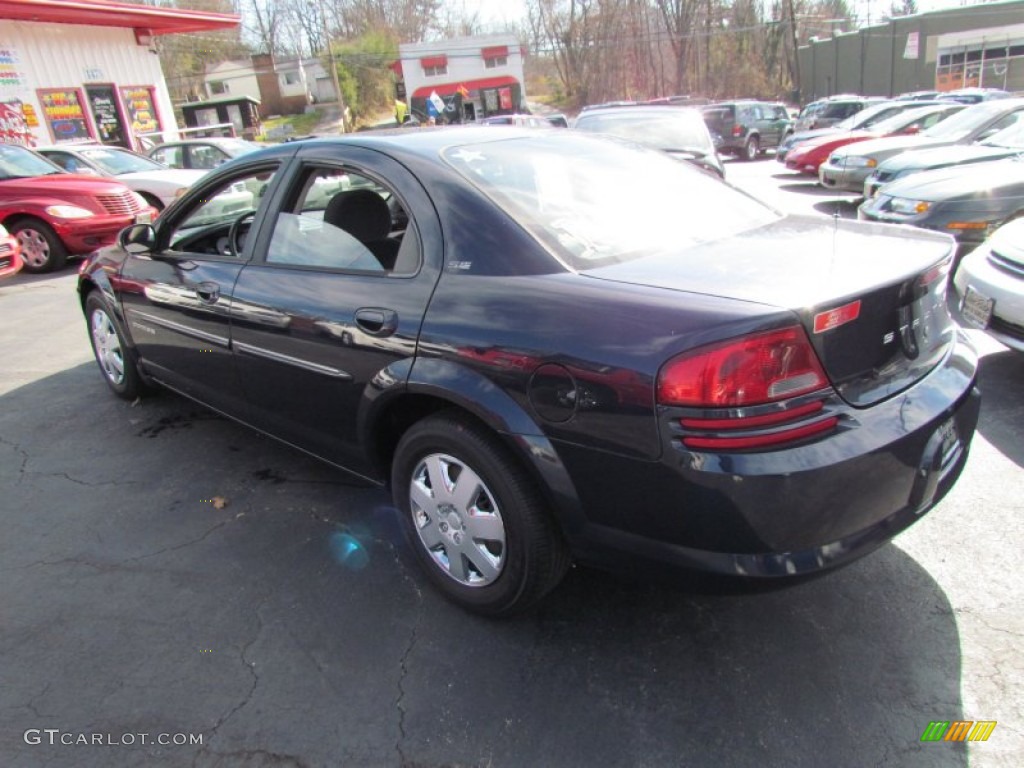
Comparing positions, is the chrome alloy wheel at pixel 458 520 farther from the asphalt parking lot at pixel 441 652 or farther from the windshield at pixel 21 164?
the windshield at pixel 21 164

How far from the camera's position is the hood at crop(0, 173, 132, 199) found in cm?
949

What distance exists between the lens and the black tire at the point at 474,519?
2248 millimetres

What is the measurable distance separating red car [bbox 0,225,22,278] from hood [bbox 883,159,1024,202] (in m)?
9.99

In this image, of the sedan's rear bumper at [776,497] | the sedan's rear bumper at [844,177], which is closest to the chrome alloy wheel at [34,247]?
the sedan's rear bumper at [776,497]

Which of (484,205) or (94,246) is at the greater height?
(484,205)

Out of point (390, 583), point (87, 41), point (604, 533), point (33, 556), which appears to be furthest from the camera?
point (87, 41)

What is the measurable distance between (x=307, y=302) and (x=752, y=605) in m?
2.01

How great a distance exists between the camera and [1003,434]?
3.61 metres

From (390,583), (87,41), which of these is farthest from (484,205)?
(87,41)

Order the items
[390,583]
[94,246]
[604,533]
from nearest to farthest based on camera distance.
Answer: [604,533] → [390,583] → [94,246]

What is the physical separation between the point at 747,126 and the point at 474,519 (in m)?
22.1

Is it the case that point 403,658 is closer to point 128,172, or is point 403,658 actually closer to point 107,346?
point 107,346

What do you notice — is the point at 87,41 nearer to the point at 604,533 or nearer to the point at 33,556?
the point at 33,556

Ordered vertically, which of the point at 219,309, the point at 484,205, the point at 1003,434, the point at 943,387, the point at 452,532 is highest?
the point at 484,205
